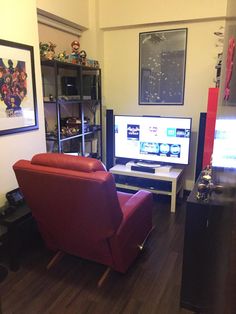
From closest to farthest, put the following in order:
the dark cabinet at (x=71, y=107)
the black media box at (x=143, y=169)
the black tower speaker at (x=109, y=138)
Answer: the dark cabinet at (x=71, y=107)
the black media box at (x=143, y=169)
the black tower speaker at (x=109, y=138)

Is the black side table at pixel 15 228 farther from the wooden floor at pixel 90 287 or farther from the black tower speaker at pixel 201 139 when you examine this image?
the black tower speaker at pixel 201 139

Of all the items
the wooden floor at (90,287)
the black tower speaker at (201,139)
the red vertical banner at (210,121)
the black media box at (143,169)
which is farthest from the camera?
the black media box at (143,169)

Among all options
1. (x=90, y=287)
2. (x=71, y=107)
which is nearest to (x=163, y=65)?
(x=71, y=107)

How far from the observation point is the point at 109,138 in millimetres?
3744

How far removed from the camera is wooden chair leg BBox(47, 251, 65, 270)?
2199 mm

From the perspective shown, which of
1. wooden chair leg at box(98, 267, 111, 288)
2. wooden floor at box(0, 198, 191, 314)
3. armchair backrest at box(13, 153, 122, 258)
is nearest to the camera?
armchair backrest at box(13, 153, 122, 258)

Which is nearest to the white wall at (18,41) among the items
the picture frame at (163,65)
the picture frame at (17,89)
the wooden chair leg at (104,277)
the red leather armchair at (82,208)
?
the picture frame at (17,89)

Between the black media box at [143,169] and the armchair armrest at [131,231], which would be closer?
the armchair armrest at [131,231]

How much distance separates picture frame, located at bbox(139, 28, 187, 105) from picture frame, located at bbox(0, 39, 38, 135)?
5.71ft

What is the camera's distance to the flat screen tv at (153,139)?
329cm

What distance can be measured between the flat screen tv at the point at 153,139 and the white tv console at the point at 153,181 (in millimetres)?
199

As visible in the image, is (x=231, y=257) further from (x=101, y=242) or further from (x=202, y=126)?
(x=202, y=126)

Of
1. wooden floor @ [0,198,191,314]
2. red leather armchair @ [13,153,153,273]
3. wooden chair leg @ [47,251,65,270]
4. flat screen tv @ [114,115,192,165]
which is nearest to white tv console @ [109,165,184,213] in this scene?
flat screen tv @ [114,115,192,165]

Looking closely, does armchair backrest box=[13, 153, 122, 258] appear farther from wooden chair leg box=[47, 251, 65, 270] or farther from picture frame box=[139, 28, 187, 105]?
picture frame box=[139, 28, 187, 105]
